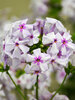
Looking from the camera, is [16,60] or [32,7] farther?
[32,7]

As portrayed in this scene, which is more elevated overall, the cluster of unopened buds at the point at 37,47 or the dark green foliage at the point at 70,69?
the cluster of unopened buds at the point at 37,47

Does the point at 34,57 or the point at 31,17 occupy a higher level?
the point at 31,17

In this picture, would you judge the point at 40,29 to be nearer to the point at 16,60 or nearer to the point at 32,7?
the point at 16,60

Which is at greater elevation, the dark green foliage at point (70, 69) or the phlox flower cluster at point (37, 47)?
the phlox flower cluster at point (37, 47)

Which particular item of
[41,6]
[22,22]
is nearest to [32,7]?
[41,6]

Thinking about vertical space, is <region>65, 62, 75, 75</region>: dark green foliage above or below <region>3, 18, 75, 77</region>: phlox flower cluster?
below

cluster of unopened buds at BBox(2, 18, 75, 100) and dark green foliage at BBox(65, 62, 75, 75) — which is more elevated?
cluster of unopened buds at BBox(2, 18, 75, 100)
